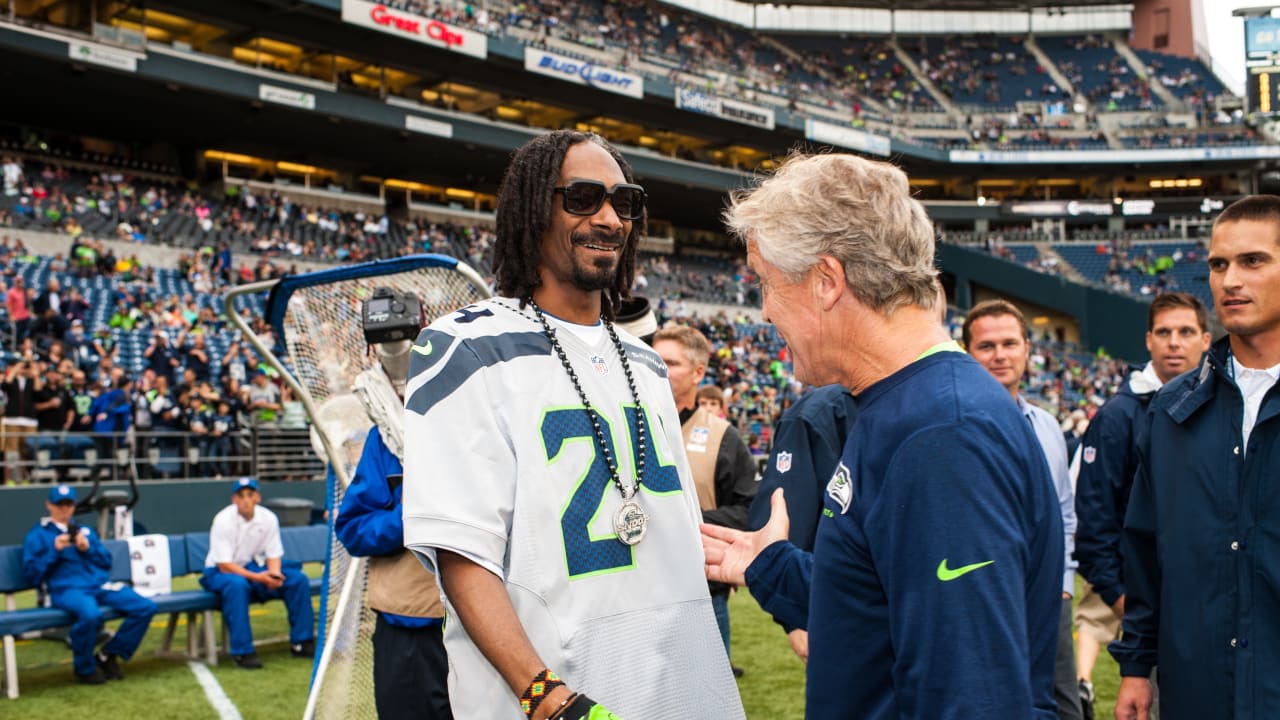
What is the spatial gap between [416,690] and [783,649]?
235 inches

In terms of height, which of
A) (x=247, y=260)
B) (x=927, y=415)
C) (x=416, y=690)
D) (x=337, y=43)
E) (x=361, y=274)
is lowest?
(x=416, y=690)

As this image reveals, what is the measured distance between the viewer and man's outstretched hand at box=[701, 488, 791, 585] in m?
2.14

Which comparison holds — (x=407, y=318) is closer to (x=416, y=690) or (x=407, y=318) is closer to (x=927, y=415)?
(x=416, y=690)

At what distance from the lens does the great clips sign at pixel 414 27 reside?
30.1m

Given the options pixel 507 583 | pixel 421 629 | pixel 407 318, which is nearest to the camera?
pixel 507 583

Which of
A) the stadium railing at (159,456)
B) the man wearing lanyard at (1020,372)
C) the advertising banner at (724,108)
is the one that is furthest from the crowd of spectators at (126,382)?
→ the advertising banner at (724,108)

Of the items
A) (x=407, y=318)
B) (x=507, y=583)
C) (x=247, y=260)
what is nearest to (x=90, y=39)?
(x=247, y=260)

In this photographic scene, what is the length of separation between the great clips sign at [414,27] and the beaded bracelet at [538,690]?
1225 inches

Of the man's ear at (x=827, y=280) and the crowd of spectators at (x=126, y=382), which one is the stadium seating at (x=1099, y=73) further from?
the man's ear at (x=827, y=280)

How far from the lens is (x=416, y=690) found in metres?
3.02

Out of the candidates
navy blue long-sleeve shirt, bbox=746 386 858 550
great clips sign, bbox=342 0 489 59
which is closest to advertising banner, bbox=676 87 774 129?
great clips sign, bbox=342 0 489 59

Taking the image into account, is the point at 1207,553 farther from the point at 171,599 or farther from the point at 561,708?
the point at 171,599

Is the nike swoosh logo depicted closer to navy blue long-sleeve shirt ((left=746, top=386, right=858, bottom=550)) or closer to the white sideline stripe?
navy blue long-sleeve shirt ((left=746, top=386, right=858, bottom=550))

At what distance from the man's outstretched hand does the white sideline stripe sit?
5349 millimetres
